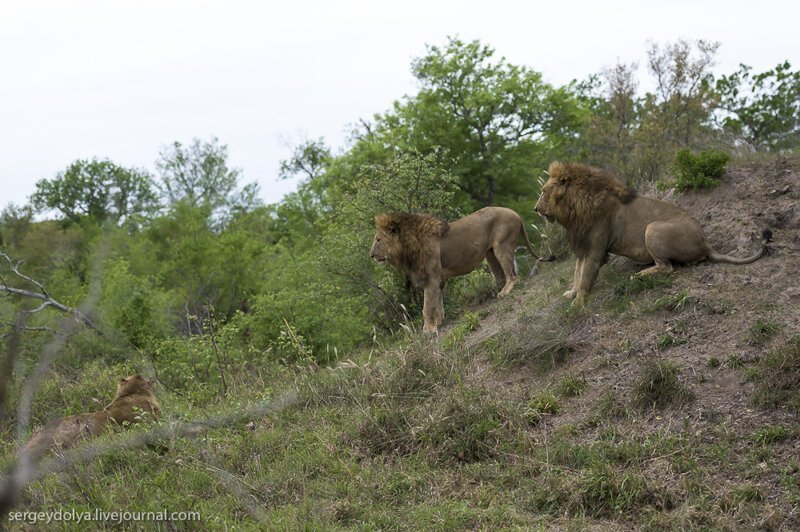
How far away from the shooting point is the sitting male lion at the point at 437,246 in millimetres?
12555

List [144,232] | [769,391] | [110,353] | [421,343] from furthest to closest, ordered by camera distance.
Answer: [144,232] < [110,353] < [421,343] < [769,391]

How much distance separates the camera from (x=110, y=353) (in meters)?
18.7

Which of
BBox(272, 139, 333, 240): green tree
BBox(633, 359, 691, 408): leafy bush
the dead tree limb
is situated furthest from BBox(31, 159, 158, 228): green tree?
BBox(633, 359, 691, 408): leafy bush

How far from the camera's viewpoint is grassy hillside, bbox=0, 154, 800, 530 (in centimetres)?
612

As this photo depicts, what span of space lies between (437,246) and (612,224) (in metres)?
3.31

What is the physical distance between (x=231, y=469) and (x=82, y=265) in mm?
22479

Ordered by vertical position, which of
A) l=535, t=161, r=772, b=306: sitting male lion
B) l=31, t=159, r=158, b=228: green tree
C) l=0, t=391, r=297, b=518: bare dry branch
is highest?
l=31, t=159, r=158, b=228: green tree

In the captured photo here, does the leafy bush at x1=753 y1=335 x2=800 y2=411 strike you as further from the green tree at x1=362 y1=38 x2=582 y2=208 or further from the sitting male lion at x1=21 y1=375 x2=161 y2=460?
the green tree at x1=362 y1=38 x2=582 y2=208

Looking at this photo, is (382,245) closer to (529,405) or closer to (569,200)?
(569,200)

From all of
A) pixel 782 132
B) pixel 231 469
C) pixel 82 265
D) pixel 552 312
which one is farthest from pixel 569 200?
pixel 82 265

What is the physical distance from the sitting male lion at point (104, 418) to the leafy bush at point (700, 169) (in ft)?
26.6

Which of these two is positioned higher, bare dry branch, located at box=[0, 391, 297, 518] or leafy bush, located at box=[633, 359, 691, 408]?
bare dry branch, located at box=[0, 391, 297, 518]

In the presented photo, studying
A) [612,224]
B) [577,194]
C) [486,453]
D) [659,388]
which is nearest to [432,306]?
[577,194]

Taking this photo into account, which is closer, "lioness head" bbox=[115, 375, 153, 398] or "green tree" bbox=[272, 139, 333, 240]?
"lioness head" bbox=[115, 375, 153, 398]
